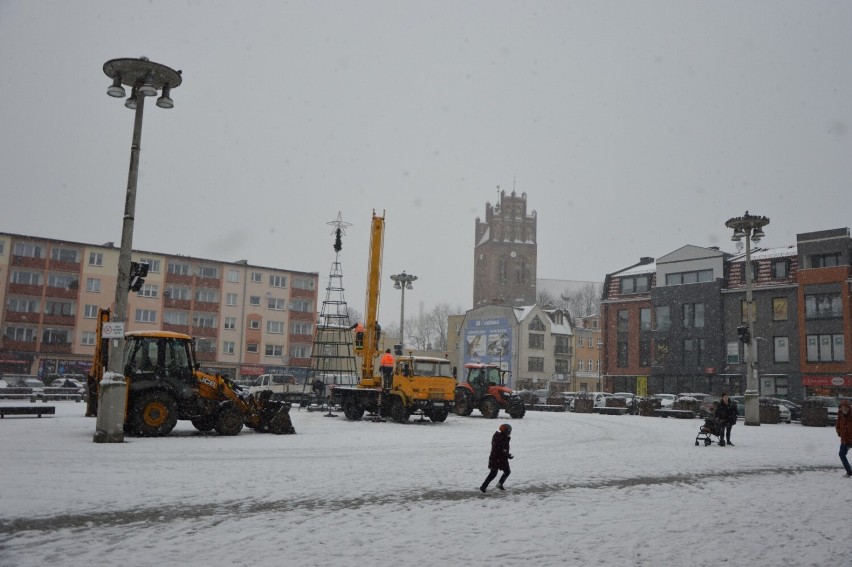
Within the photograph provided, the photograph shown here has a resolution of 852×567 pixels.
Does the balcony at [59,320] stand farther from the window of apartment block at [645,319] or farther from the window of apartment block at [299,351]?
the window of apartment block at [645,319]

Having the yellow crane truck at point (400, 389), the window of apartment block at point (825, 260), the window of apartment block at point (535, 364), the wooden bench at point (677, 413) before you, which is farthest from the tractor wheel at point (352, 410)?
the window of apartment block at point (535, 364)

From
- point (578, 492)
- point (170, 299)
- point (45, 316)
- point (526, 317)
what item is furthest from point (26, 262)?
point (578, 492)

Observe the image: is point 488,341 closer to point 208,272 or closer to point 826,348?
point 208,272

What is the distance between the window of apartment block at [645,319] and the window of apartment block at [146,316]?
44672mm

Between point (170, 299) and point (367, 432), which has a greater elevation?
point (170, 299)

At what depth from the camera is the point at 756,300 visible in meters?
55.5

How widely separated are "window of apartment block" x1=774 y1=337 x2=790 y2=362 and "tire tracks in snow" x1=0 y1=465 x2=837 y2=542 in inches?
1800

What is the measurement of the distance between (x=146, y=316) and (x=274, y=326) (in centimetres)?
1231

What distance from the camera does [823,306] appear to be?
167ft

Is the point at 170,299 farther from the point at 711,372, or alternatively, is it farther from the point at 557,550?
the point at 557,550

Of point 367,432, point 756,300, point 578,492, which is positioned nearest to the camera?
point 578,492

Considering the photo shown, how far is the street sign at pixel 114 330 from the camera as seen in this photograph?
15.5 metres

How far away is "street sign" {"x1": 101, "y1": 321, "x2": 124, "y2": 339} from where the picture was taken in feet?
50.9

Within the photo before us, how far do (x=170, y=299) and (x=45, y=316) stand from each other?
1068cm
